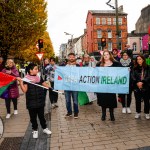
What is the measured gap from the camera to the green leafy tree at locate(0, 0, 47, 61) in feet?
69.5

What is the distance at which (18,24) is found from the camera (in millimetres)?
21516

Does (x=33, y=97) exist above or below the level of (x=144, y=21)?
below

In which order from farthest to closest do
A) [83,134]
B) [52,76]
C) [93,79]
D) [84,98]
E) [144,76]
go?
[52,76]
[84,98]
[93,79]
[144,76]
[83,134]

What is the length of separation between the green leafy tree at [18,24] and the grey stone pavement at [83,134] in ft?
48.7

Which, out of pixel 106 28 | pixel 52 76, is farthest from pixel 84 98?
pixel 106 28

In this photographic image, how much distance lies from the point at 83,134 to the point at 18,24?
682 inches

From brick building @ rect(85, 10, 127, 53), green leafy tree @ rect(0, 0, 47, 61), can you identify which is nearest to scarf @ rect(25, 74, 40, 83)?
green leafy tree @ rect(0, 0, 47, 61)

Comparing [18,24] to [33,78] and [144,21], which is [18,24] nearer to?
[33,78]

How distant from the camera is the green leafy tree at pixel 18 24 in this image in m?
21.2

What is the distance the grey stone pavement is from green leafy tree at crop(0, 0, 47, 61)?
14845 millimetres

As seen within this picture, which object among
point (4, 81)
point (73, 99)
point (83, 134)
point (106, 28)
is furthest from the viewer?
point (106, 28)

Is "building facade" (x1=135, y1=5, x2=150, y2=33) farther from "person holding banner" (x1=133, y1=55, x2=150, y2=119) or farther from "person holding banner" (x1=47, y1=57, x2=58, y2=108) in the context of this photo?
"person holding banner" (x1=133, y1=55, x2=150, y2=119)

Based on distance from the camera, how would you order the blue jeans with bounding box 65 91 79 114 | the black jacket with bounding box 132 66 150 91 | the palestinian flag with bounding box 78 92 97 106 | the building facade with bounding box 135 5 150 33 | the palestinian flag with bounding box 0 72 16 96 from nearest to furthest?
the palestinian flag with bounding box 0 72 16 96, the black jacket with bounding box 132 66 150 91, the blue jeans with bounding box 65 91 79 114, the palestinian flag with bounding box 78 92 97 106, the building facade with bounding box 135 5 150 33

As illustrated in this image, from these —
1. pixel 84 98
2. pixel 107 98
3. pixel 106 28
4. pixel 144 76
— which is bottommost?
pixel 84 98
